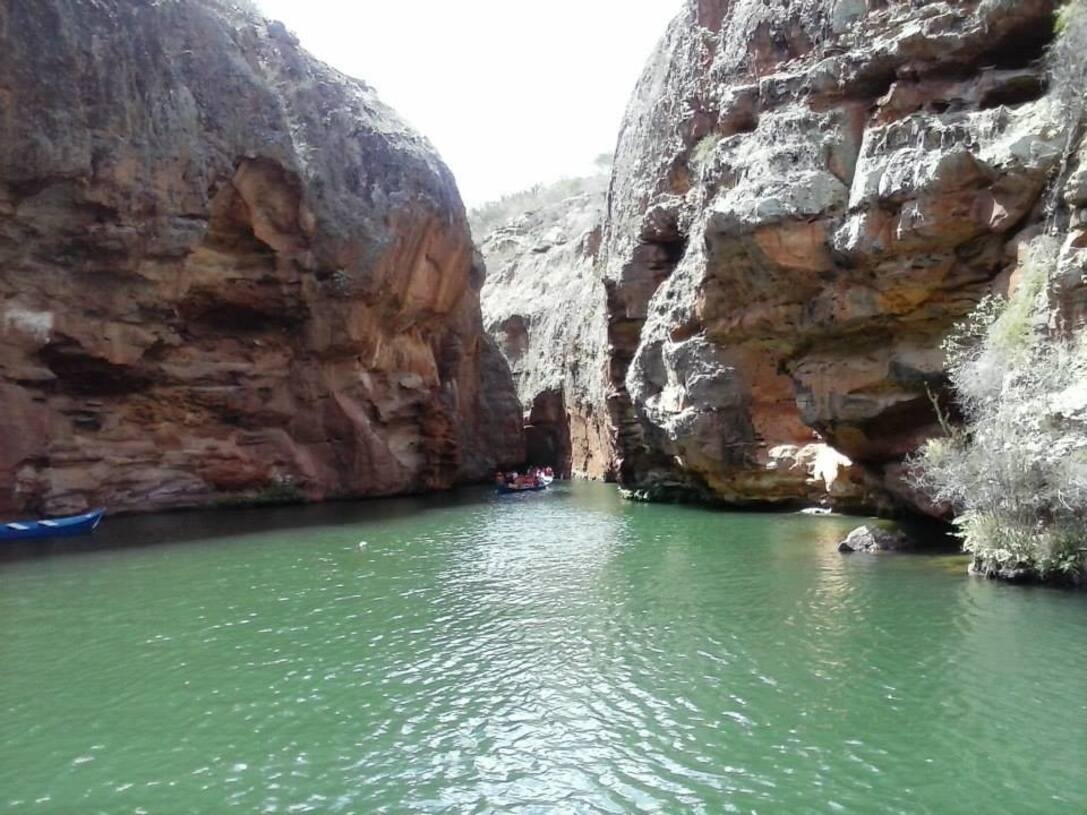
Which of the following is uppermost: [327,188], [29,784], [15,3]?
[15,3]

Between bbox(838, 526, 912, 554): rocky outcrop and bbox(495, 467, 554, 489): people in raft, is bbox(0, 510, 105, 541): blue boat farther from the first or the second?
bbox(838, 526, 912, 554): rocky outcrop

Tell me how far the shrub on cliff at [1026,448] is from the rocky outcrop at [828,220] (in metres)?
1.14

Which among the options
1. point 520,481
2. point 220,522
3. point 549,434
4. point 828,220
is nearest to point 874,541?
point 828,220

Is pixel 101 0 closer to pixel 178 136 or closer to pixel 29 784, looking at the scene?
pixel 178 136

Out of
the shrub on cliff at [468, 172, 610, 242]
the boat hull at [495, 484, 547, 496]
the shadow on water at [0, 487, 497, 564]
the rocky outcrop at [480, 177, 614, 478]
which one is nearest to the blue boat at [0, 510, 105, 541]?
the shadow on water at [0, 487, 497, 564]

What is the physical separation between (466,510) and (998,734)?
23.1 meters

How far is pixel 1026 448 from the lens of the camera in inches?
495

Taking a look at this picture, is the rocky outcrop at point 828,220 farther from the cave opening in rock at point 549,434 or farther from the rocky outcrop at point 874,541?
the cave opening in rock at point 549,434

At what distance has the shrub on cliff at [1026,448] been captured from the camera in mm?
12195

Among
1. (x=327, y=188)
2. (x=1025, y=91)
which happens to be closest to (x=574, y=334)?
(x=327, y=188)

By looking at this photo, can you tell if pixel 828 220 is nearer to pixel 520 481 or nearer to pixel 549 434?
pixel 520 481

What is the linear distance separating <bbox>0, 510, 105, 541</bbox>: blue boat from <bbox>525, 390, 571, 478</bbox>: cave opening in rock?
31.4 m

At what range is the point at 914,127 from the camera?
1738cm

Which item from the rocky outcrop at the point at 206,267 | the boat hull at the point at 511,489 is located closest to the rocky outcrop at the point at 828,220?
the boat hull at the point at 511,489
